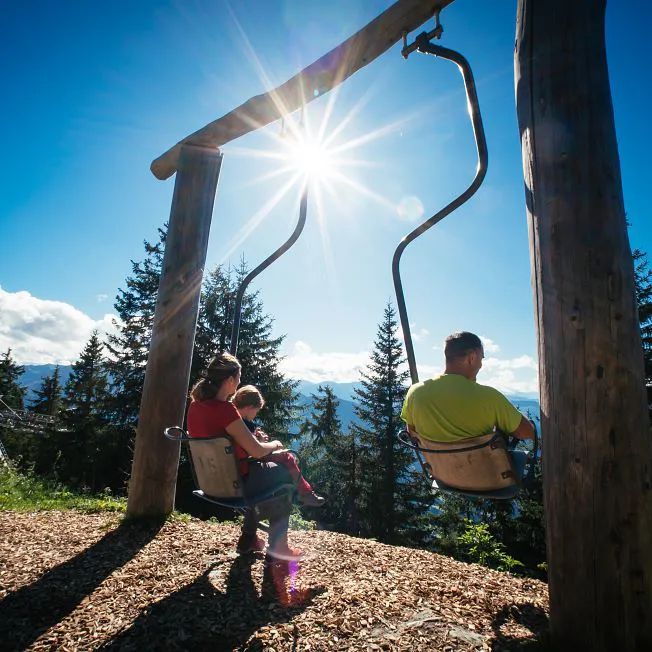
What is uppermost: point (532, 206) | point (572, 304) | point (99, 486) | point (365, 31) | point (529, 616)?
point (365, 31)

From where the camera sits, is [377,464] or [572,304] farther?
[377,464]

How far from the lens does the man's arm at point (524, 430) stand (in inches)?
94.4

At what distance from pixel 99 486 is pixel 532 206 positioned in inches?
809

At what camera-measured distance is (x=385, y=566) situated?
3.51m

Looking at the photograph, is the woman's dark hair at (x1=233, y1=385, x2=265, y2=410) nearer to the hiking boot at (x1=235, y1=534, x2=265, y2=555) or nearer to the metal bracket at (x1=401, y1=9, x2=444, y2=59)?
the hiking boot at (x1=235, y1=534, x2=265, y2=555)

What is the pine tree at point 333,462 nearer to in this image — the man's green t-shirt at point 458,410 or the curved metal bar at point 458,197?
the curved metal bar at point 458,197

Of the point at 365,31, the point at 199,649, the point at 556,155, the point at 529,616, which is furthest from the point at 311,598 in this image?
the point at 365,31

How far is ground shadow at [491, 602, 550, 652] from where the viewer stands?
2.09m

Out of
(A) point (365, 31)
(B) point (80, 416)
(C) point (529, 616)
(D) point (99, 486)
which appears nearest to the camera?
(C) point (529, 616)

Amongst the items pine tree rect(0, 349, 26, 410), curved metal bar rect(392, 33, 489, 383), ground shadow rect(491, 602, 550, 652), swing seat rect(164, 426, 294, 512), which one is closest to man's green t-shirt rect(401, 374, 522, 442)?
curved metal bar rect(392, 33, 489, 383)

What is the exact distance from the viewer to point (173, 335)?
4.56 m

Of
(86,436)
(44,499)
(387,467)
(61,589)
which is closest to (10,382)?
(86,436)

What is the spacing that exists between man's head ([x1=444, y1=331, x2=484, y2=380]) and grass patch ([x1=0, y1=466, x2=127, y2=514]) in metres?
4.53

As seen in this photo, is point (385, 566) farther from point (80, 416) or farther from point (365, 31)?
Result: point (80, 416)
